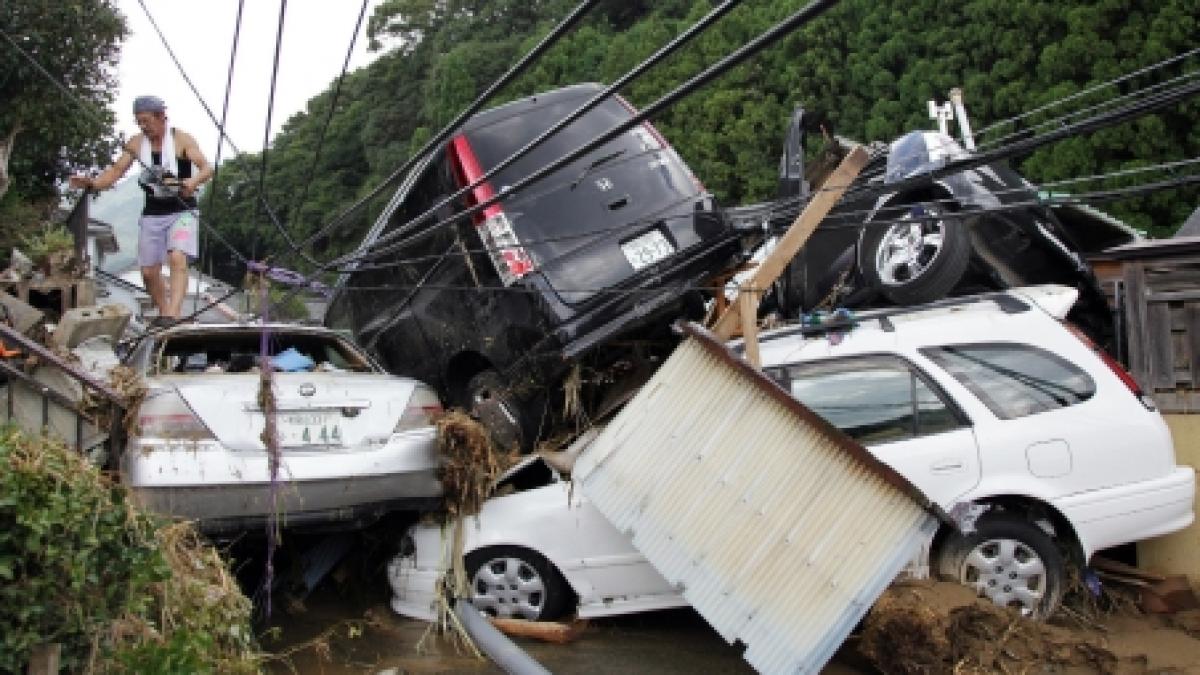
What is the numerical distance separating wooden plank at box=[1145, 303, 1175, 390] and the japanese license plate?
16.2ft

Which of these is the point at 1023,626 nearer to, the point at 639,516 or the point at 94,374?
the point at 639,516

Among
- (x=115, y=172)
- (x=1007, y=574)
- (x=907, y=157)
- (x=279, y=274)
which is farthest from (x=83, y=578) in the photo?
(x=907, y=157)

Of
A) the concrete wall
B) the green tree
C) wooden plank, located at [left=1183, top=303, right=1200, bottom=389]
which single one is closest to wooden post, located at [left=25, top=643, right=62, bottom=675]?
the concrete wall

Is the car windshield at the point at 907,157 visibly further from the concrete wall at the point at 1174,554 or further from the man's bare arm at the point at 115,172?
the man's bare arm at the point at 115,172

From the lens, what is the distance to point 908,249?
7188mm

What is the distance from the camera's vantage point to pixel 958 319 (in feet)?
19.8

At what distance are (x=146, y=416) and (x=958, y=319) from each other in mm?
4143

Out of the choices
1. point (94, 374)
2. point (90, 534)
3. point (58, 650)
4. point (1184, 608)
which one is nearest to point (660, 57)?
point (90, 534)

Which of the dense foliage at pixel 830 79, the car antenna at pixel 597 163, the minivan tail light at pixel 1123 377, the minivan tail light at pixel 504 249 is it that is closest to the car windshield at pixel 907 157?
the car antenna at pixel 597 163

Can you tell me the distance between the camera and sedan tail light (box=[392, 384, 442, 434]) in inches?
222

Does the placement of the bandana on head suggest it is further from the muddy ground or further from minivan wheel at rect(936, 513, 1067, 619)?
minivan wheel at rect(936, 513, 1067, 619)

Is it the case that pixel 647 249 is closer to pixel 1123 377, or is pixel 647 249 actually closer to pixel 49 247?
pixel 1123 377

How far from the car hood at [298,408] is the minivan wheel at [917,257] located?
322 cm

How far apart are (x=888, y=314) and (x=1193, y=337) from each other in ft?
6.85
